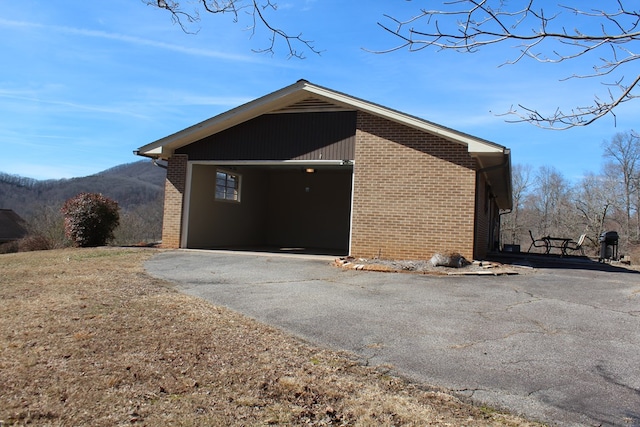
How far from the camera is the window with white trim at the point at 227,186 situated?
49.5 feet

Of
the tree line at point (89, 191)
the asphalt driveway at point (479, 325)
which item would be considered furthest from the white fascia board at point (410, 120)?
the tree line at point (89, 191)

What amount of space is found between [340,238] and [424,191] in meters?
6.92

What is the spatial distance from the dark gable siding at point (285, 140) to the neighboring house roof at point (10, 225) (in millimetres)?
21759

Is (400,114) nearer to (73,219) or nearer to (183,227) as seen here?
(183,227)

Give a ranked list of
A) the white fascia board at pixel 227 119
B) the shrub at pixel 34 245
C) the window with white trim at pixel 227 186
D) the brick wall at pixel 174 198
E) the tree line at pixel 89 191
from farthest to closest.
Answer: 1. the tree line at pixel 89 191
2. the shrub at pixel 34 245
3. the window with white trim at pixel 227 186
4. the brick wall at pixel 174 198
5. the white fascia board at pixel 227 119

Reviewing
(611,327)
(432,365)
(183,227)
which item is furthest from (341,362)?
(183,227)

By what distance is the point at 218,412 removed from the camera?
3.17 m

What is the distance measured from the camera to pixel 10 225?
3105 cm

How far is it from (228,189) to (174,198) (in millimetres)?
2682

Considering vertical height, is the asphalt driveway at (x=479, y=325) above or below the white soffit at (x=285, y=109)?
below

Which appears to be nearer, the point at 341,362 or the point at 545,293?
the point at 341,362

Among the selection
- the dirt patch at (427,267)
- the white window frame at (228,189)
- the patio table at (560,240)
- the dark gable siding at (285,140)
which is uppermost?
the dark gable siding at (285,140)

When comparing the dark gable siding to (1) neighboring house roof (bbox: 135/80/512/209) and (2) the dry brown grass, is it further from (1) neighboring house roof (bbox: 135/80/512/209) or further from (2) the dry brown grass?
(2) the dry brown grass

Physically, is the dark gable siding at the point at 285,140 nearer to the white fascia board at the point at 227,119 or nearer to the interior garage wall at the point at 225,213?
the white fascia board at the point at 227,119
